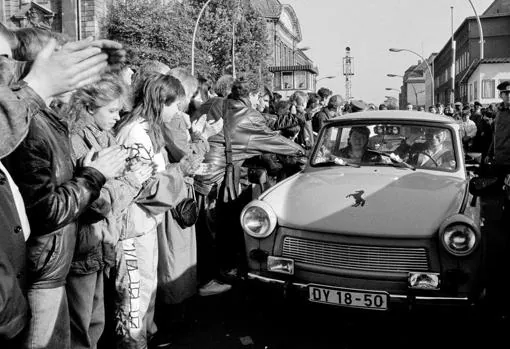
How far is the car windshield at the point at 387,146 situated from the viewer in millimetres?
5555

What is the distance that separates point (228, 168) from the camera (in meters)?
5.79

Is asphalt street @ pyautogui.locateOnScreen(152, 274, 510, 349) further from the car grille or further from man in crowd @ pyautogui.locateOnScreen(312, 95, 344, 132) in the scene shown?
man in crowd @ pyautogui.locateOnScreen(312, 95, 344, 132)

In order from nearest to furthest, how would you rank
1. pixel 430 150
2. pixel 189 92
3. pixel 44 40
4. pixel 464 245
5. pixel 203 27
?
pixel 44 40 → pixel 464 245 → pixel 189 92 → pixel 430 150 → pixel 203 27

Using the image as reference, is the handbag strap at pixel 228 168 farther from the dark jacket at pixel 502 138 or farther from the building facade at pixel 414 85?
the building facade at pixel 414 85

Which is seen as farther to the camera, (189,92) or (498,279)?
(498,279)

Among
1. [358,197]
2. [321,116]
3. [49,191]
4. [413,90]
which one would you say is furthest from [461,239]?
[413,90]

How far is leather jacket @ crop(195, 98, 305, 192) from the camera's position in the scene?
5730 mm

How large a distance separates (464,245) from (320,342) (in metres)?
1.34

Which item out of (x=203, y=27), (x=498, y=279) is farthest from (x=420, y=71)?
(x=498, y=279)

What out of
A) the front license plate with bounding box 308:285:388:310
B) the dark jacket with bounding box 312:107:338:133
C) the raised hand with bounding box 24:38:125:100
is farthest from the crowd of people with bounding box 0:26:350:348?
the dark jacket with bounding box 312:107:338:133

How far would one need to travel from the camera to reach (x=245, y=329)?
479cm

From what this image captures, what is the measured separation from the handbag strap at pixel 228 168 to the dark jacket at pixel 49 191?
3153mm

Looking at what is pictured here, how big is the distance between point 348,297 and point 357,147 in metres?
2.09

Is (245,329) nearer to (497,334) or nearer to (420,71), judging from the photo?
(497,334)
